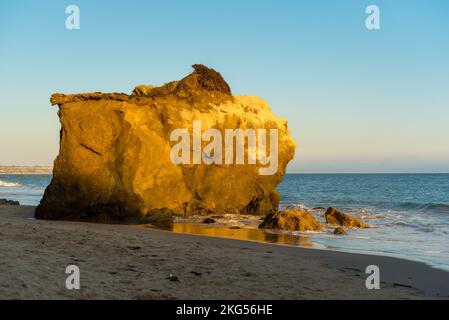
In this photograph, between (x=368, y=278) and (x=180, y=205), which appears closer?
(x=368, y=278)

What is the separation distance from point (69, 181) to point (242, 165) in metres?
11.8

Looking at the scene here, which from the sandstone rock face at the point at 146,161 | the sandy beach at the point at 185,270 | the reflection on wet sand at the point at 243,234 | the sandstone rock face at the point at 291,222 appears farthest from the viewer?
the sandstone rock face at the point at 146,161

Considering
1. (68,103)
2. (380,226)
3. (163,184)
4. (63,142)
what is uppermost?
(68,103)

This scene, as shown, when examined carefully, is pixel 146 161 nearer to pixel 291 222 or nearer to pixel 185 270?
pixel 291 222

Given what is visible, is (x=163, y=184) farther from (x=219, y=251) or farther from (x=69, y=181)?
(x=219, y=251)

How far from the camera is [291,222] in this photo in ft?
73.3

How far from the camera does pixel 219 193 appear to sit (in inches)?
1171

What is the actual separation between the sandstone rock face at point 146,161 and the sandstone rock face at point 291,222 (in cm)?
494

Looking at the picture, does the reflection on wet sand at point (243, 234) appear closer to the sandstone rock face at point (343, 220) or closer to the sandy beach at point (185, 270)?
the sandy beach at point (185, 270)

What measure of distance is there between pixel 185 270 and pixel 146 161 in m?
13.9

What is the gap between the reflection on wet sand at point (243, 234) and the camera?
60.2ft

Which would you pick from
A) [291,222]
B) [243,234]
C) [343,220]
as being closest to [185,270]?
[243,234]

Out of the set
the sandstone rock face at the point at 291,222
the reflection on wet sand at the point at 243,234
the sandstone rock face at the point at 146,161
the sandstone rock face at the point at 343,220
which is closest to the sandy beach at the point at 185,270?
the reflection on wet sand at the point at 243,234

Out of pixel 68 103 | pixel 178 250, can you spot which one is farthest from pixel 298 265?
pixel 68 103
